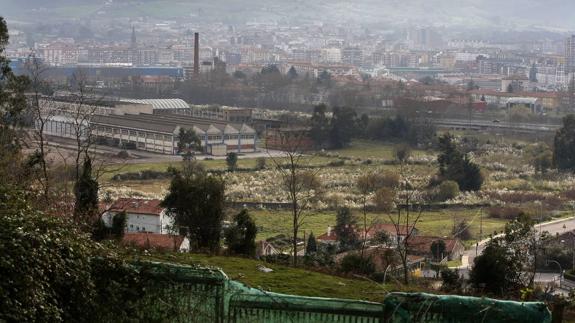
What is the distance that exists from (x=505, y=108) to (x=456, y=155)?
1644cm

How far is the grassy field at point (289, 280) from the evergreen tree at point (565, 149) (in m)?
15.6

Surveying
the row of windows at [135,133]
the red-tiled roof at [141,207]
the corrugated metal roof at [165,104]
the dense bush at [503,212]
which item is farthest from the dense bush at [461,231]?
the corrugated metal roof at [165,104]

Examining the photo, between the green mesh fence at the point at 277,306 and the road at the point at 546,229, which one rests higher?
the green mesh fence at the point at 277,306

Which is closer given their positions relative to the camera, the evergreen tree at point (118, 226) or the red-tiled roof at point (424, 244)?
the evergreen tree at point (118, 226)

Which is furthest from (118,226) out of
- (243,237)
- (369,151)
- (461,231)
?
(369,151)

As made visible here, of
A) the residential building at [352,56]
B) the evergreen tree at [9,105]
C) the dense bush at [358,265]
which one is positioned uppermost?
the evergreen tree at [9,105]

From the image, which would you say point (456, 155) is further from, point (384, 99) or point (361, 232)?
point (384, 99)

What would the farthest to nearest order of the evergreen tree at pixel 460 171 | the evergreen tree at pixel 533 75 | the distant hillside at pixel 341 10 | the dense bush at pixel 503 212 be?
the distant hillside at pixel 341 10
the evergreen tree at pixel 533 75
the evergreen tree at pixel 460 171
the dense bush at pixel 503 212

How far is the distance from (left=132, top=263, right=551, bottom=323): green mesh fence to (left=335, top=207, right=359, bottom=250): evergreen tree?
7.42 m

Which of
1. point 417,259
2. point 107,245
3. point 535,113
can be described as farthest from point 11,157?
point 535,113

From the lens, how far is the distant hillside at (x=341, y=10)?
113 meters

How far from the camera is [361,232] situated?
1177cm

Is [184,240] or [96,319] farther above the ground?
[96,319]

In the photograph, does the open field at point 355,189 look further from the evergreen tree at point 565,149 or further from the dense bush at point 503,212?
the evergreen tree at point 565,149
